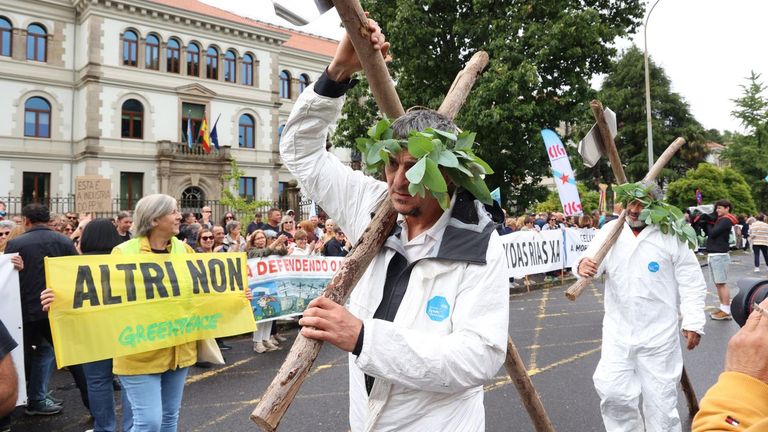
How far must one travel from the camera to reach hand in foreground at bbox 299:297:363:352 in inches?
61.9

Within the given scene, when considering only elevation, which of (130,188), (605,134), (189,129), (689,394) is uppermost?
(189,129)

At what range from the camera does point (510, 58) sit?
→ 16.1 m

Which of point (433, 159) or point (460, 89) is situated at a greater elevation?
point (460, 89)

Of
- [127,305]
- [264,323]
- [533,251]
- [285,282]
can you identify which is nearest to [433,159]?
[127,305]

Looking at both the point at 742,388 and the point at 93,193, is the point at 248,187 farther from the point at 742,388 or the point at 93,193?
the point at 742,388

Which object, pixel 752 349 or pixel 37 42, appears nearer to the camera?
pixel 752 349

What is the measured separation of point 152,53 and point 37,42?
5629 mm

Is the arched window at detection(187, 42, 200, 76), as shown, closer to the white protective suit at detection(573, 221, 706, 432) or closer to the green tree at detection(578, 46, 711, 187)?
the green tree at detection(578, 46, 711, 187)

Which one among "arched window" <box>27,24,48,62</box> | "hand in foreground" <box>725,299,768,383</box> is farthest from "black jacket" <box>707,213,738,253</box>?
"arched window" <box>27,24,48,62</box>

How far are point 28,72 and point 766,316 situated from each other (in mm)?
33920

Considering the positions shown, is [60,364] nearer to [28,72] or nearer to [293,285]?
[293,285]

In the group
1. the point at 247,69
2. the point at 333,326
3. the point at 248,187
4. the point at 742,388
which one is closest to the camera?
the point at 742,388

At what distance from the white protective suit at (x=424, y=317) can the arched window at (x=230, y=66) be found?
3340 centimetres

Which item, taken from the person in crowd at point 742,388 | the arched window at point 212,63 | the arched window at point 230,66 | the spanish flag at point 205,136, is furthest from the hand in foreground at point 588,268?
the arched window at point 230,66
